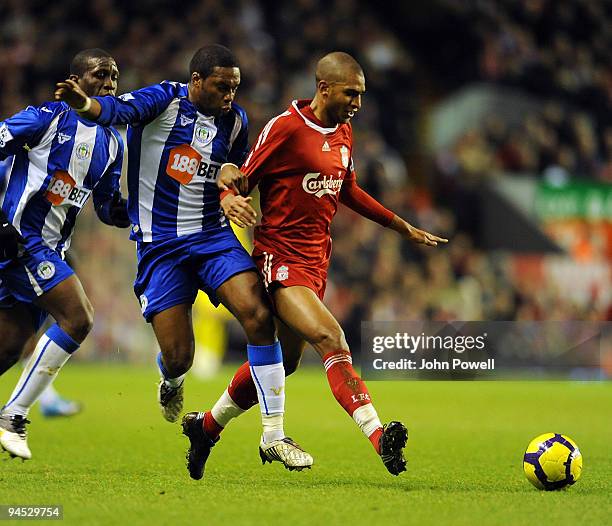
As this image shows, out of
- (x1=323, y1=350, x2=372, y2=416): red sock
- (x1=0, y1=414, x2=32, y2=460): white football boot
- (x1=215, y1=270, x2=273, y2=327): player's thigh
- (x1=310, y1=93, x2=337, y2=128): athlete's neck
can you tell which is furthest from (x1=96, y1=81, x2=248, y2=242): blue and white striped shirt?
(x1=0, y1=414, x2=32, y2=460): white football boot

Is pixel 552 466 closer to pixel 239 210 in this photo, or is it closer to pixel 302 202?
pixel 302 202

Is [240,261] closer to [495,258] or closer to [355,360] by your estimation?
[355,360]

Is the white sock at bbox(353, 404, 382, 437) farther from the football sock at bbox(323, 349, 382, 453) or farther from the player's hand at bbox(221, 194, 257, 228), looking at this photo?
the player's hand at bbox(221, 194, 257, 228)

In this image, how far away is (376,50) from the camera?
73.2 feet

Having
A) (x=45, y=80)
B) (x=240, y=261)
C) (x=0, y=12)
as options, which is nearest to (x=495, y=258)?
(x=45, y=80)

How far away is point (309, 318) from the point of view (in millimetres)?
6352

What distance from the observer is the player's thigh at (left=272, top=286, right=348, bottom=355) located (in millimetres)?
6301

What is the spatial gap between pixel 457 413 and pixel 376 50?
1186 cm

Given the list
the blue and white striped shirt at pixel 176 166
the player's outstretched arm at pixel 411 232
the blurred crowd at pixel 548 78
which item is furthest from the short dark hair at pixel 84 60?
the blurred crowd at pixel 548 78

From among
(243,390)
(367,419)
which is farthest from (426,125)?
(367,419)

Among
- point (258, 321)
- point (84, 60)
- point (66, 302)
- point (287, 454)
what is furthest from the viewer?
point (84, 60)

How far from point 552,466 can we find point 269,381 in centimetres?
164

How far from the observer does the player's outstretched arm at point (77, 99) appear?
591 cm

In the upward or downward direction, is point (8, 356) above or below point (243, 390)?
above
